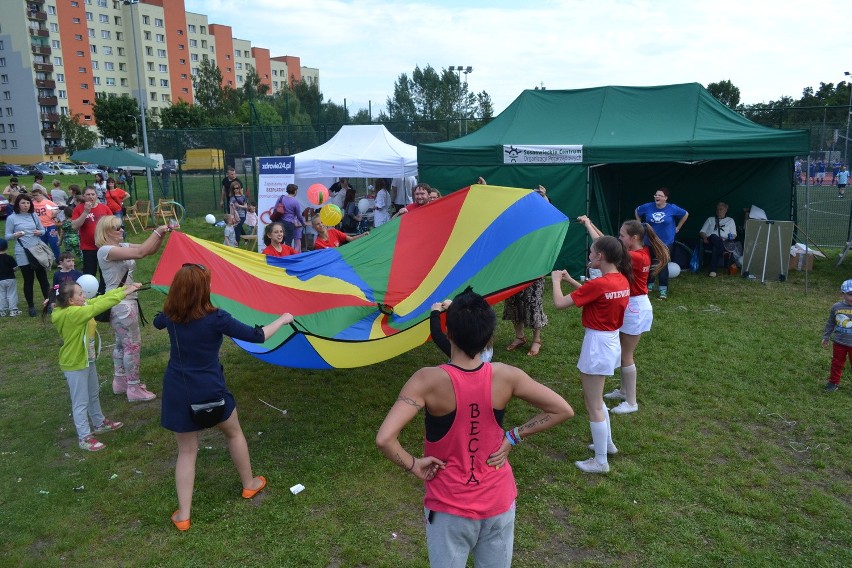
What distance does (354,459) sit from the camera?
4238mm

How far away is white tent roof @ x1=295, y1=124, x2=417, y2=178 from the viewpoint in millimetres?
12453

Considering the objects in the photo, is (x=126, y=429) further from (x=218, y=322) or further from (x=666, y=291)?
(x=666, y=291)

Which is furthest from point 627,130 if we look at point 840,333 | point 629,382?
point 629,382

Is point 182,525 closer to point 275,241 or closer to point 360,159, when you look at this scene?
point 275,241

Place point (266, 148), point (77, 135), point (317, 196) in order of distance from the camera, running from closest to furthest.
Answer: point (317, 196) < point (266, 148) < point (77, 135)

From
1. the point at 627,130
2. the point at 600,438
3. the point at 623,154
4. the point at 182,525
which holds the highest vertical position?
the point at 627,130

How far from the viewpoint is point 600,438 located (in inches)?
156

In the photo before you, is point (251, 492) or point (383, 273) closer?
point (251, 492)

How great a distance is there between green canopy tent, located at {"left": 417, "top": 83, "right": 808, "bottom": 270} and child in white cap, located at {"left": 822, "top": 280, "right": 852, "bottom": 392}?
12.8ft

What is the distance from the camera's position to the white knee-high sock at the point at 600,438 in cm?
393

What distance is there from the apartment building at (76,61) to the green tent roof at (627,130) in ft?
151

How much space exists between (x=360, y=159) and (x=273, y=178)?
186 cm

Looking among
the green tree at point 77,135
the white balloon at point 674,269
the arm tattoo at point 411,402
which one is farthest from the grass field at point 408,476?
the green tree at point 77,135

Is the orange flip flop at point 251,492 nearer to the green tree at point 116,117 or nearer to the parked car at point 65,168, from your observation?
the green tree at point 116,117
